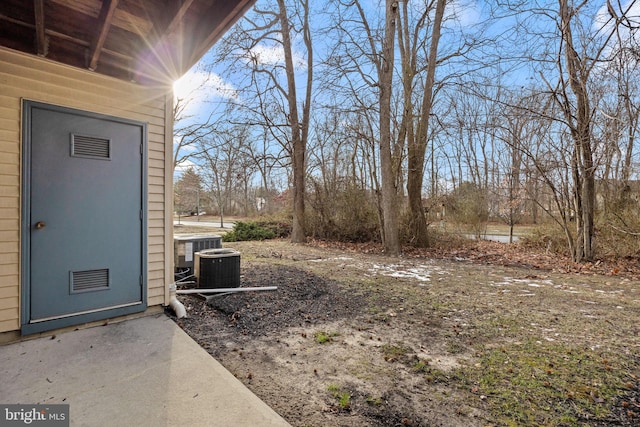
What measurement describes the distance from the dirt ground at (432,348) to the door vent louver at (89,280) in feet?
3.07

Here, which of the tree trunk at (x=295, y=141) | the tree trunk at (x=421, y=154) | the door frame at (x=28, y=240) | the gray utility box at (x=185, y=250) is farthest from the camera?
the tree trunk at (x=295, y=141)

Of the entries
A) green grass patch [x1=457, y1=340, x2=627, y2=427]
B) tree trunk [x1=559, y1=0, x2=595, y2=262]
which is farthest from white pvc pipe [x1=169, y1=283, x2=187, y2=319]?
tree trunk [x1=559, y1=0, x2=595, y2=262]

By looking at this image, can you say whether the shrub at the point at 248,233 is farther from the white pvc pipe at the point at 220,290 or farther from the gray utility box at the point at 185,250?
the white pvc pipe at the point at 220,290

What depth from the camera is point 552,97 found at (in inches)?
233

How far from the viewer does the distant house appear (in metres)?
2.45

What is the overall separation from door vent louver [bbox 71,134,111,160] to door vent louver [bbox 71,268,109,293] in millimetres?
1116

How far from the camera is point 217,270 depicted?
159 inches

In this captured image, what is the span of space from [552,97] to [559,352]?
564 centimetres

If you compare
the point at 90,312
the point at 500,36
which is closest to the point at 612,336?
the point at 90,312

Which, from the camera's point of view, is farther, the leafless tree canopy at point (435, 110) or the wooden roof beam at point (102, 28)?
the leafless tree canopy at point (435, 110)

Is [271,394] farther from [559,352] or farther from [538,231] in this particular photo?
[538,231]

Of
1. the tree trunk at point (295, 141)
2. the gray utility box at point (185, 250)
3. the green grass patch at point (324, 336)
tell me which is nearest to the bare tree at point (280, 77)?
the tree trunk at point (295, 141)

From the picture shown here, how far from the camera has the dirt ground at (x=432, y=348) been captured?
1754 millimetres

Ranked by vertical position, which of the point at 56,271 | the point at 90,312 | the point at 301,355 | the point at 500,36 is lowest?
the point at 301,355
